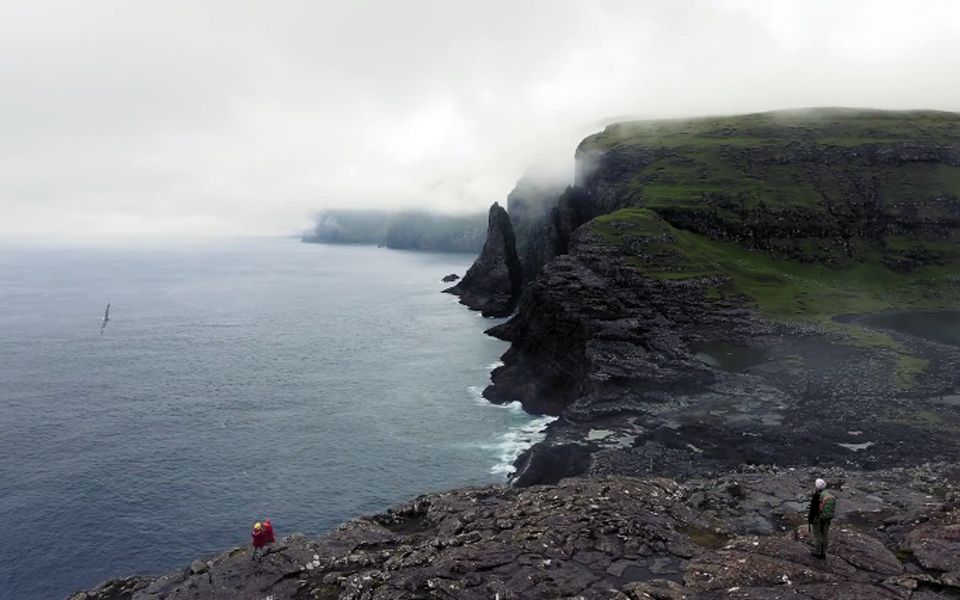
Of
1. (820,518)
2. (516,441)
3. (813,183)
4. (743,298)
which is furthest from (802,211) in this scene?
(820,518)

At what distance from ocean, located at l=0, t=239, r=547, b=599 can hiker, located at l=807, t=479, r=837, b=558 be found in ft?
138

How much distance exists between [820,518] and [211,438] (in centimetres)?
7296

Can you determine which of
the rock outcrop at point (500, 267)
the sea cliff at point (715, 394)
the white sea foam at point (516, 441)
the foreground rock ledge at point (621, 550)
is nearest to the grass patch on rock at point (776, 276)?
the sea cliff at point (715, 394)

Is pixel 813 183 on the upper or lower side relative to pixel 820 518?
upper

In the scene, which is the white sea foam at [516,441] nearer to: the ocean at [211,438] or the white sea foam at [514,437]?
the white sea foam at [514,437]

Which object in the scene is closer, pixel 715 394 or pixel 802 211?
pixel 715 394

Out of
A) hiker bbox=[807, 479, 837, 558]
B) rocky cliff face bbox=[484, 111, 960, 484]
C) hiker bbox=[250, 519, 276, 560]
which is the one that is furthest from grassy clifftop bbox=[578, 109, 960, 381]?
hiker bbox=[250, 519, 276, 560]

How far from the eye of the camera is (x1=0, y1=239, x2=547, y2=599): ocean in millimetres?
56562

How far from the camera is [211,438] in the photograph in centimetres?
7969

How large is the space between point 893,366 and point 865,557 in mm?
58687

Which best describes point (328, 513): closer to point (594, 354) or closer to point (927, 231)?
point (594, 354)

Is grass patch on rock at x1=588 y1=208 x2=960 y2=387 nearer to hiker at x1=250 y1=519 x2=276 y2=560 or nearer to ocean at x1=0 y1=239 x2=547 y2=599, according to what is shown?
ocean at x1=0 y1=239 x2=547 y2=599

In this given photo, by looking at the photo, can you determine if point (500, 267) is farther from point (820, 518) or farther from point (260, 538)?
point (820, 518)

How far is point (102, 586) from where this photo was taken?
132ft
